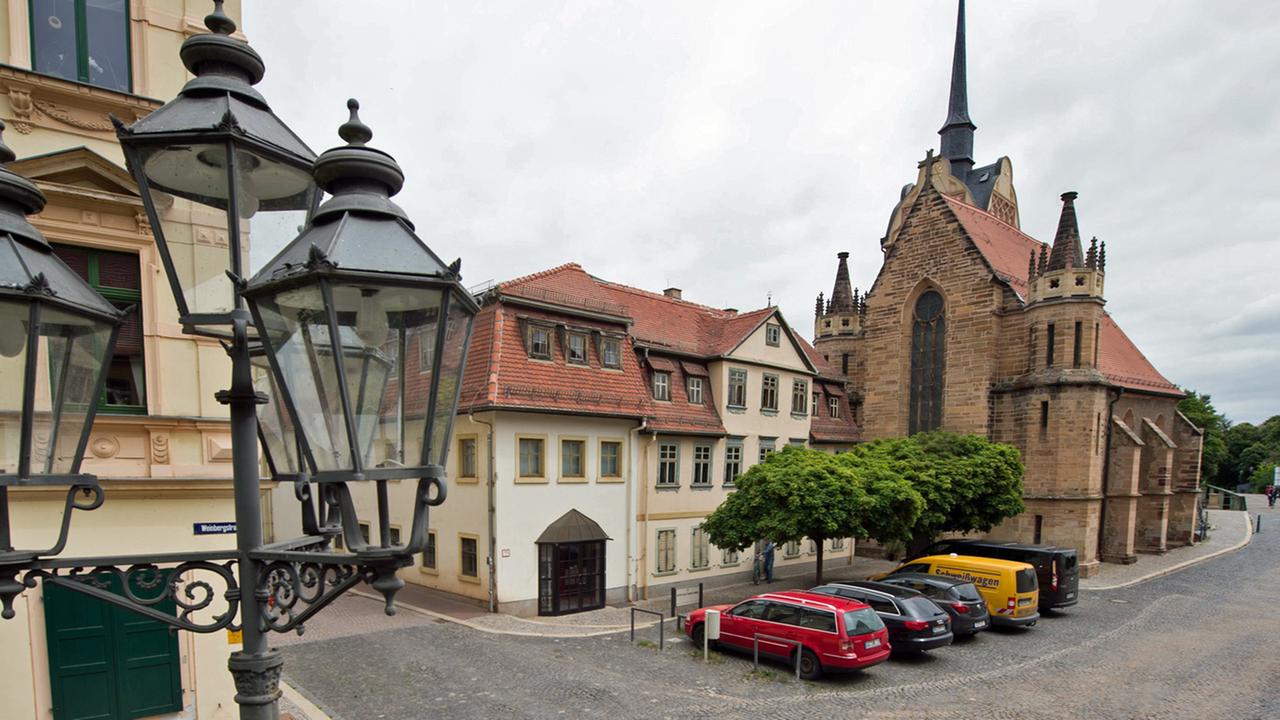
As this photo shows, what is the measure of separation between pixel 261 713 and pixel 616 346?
55.0 ft

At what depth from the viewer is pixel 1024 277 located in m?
30.0

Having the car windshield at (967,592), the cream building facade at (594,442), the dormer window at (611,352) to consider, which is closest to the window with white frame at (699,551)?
the cream building facade at (594,442)

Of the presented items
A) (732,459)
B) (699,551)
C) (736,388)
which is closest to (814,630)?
(699,551)

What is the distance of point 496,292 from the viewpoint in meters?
17.0

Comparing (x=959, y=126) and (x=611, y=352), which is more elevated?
(x=959, y=126)

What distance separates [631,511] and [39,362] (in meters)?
16.9

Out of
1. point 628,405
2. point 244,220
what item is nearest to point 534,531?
point 628,405

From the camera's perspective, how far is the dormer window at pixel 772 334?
75.0 ft

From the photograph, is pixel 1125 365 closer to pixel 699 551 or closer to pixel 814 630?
pixel 699 551

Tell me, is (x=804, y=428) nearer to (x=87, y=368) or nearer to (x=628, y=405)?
(x=628, y=405)

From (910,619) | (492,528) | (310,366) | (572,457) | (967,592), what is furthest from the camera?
(572,457)

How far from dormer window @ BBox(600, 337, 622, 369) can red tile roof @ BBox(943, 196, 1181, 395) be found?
687 inches

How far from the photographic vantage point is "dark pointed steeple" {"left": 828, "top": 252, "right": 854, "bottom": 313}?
32.9 metres

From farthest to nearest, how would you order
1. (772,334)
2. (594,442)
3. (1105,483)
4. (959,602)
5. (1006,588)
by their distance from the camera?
1. (1105,483)
2. (772,334)
3. (594,442)
4. (1006,588)
5. (959,602)
